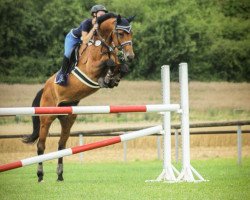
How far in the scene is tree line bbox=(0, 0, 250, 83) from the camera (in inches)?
1247

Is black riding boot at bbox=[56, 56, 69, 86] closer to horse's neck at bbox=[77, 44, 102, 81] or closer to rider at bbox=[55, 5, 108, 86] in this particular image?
rider at bbox=[55, 5, 108, 86]

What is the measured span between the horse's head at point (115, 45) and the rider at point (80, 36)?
0.45 ft

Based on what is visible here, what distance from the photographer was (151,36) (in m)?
34.1

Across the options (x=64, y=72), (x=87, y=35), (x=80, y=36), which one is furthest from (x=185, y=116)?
(x=80, y=36)

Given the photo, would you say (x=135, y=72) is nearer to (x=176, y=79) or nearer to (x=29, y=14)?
(x=176, y=79)

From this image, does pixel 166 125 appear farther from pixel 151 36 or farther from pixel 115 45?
pixel 151 36

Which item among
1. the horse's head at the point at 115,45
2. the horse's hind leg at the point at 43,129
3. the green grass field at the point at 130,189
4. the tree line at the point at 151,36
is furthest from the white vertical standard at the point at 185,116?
the tree line at the point at 151,36

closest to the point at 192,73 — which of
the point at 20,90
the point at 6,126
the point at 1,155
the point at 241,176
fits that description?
the point at 20,90

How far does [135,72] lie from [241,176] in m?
22.5

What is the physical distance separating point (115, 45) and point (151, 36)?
25.9 metres

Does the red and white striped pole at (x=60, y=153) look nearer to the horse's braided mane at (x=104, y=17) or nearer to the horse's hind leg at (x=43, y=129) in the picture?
the horse's braided mane at (x=104, y=17)

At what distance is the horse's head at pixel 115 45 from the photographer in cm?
820

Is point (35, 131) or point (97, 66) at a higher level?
point (97, 66)

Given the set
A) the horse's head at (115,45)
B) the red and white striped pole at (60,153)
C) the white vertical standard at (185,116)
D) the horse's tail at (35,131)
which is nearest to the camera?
the red and white striped pole at (60,153)
